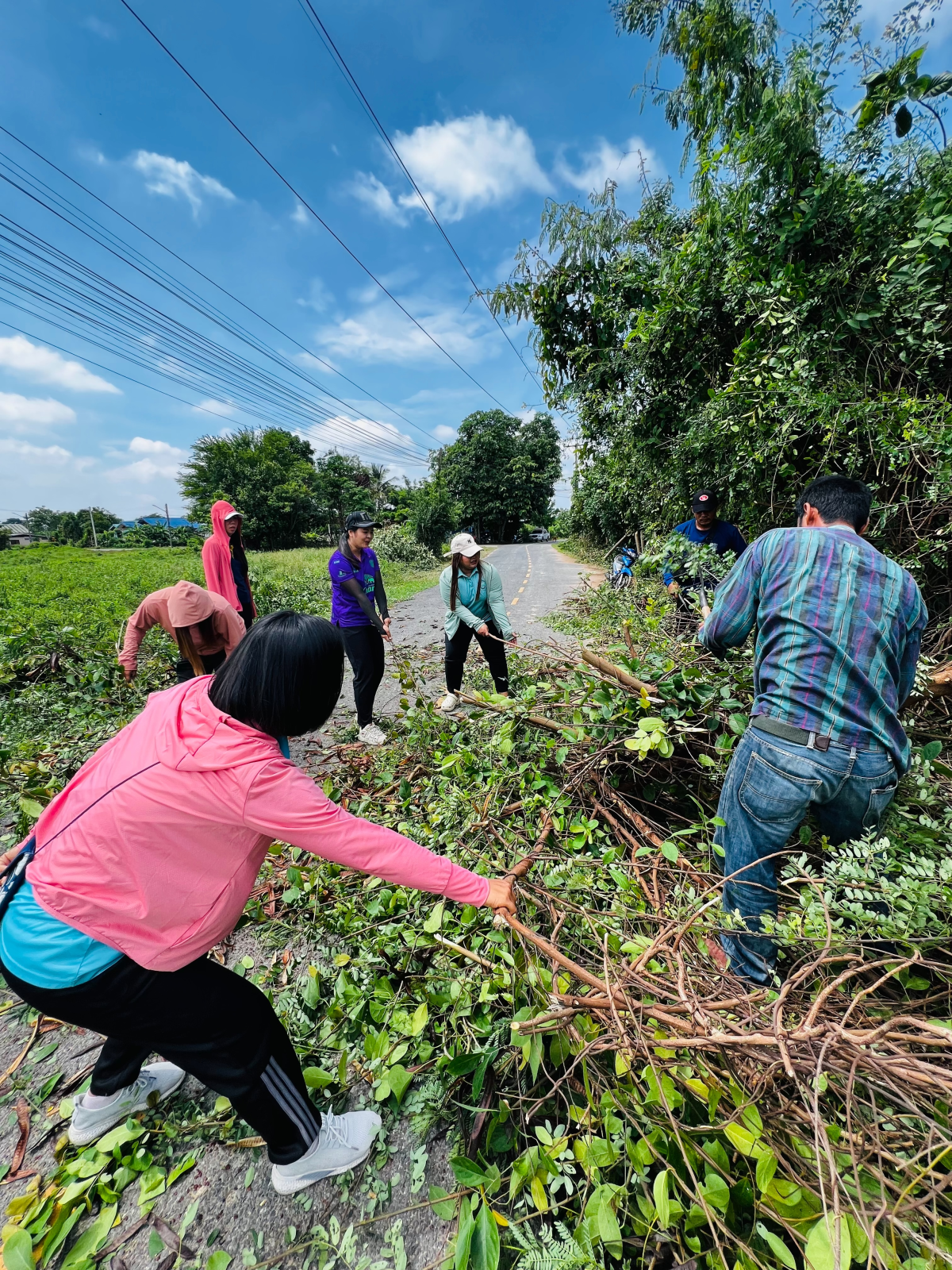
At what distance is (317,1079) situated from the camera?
1.70 metres

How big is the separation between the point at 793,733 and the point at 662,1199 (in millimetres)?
1346

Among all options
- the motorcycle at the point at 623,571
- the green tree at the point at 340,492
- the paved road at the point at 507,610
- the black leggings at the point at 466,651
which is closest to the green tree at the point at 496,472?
the green tree at the point at 340,492

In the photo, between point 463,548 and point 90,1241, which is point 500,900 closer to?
point 90,1241

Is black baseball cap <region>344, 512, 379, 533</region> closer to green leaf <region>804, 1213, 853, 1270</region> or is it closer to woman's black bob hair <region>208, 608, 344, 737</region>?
woman's black bob hair <region>208, 608, 344, 737</region>

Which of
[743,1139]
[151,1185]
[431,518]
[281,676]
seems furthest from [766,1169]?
[431,518]

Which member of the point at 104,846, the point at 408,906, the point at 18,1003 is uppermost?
the point at 104,846

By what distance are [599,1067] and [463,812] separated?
1.37 meters

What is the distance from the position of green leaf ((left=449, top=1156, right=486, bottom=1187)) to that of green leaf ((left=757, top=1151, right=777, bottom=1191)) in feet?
2.27

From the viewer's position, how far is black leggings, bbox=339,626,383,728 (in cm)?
420

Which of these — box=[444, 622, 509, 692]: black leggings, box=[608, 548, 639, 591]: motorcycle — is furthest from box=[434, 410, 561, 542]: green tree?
box=[444, 622, 509, 692]: black leggings

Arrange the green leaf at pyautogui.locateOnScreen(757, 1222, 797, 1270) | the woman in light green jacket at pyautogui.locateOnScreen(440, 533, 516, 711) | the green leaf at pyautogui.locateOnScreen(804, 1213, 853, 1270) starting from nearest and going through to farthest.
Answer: the green leaf at pyautogui.locateOnScreen(804, 1213, 853, 1270) < the green leaf at pyautogui.locateOnScreen(757, 1222, 797, 1270) < the woman in light green jacket at pyautogui.locateOnScreen(440, 533, 516, 711)

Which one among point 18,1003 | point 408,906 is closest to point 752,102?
point 408,906

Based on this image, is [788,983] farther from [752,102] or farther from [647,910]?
[752,102]

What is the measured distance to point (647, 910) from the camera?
6.93 ft
